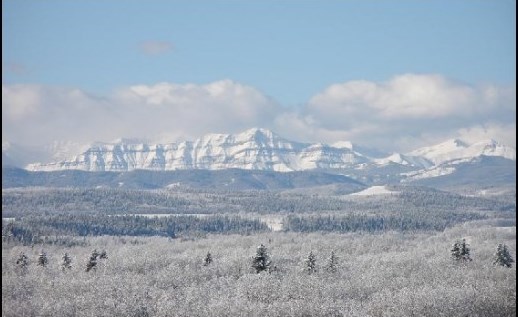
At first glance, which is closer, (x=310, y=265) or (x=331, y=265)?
(x=310, y=265)

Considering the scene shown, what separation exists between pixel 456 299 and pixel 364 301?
15.4 m

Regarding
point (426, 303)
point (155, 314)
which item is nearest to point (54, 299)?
point (155, 314)

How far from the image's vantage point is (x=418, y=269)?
147 meters

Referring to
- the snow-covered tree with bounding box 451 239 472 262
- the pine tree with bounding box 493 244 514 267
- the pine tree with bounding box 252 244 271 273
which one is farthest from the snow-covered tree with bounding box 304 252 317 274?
the pine tree with bounding box 493 244 514 267

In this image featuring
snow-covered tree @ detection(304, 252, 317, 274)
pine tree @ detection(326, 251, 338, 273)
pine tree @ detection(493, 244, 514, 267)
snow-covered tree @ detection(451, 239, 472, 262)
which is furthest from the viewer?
snow-covered tree @ detection(451, 239, 472, 262)

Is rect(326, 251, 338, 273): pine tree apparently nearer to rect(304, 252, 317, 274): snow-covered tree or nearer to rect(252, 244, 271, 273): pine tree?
rect(304, 252, 317, 274): snow-covered tree

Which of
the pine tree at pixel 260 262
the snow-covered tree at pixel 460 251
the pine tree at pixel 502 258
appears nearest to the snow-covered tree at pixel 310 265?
the pine tree at pixel 260 262

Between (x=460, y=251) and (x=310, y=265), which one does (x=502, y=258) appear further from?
(x=310, y=265)

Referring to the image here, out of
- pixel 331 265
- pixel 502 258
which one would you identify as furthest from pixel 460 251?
pixel 331 265

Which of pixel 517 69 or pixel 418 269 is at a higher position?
pixel 517 69

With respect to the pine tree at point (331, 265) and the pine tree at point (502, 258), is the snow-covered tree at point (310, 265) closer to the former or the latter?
the pine tree at point (331, 265)

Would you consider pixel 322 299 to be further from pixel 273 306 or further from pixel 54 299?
pixel 54 299

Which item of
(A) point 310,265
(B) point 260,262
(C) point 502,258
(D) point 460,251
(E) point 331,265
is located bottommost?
(E) point 331,265

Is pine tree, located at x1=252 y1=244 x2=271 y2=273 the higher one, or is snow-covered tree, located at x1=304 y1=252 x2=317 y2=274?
pine tree, located at x1=252 y1=244 x2=271 y2=273
